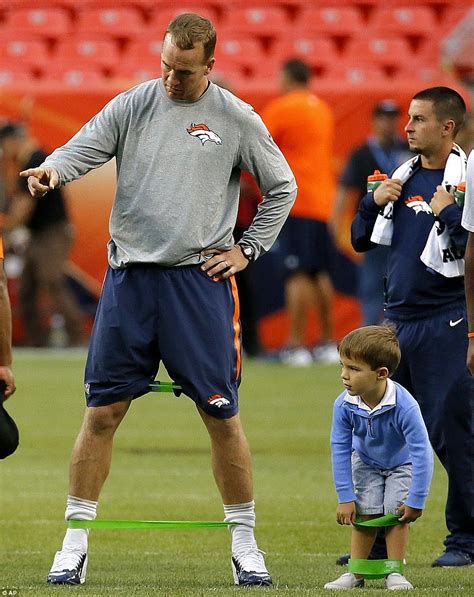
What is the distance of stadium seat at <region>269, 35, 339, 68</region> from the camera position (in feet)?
64.5

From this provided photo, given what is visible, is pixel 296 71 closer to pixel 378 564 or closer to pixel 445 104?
pixel 445 104

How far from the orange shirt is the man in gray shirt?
888 cm

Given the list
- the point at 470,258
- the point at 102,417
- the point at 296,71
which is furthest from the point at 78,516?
the point at 296,71

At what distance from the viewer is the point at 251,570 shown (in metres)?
6.06

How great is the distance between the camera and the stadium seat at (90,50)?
66.0 ft

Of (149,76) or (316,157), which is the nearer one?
(316,157)

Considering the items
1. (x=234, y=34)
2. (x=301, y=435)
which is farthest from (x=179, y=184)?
(x=234, y=34)

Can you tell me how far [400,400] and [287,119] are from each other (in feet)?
30.7

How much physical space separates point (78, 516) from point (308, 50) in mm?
14432

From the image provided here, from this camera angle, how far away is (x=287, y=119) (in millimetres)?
15039

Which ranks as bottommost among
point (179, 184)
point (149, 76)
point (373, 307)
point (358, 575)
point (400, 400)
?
point (358, 575)

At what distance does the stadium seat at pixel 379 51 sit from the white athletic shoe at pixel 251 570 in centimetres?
1414

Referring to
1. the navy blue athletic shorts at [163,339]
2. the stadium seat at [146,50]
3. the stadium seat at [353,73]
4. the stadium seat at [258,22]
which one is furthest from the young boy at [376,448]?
the stadium seat at [258,22]

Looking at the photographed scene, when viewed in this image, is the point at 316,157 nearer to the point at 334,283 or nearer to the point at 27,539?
the point at 334,283
